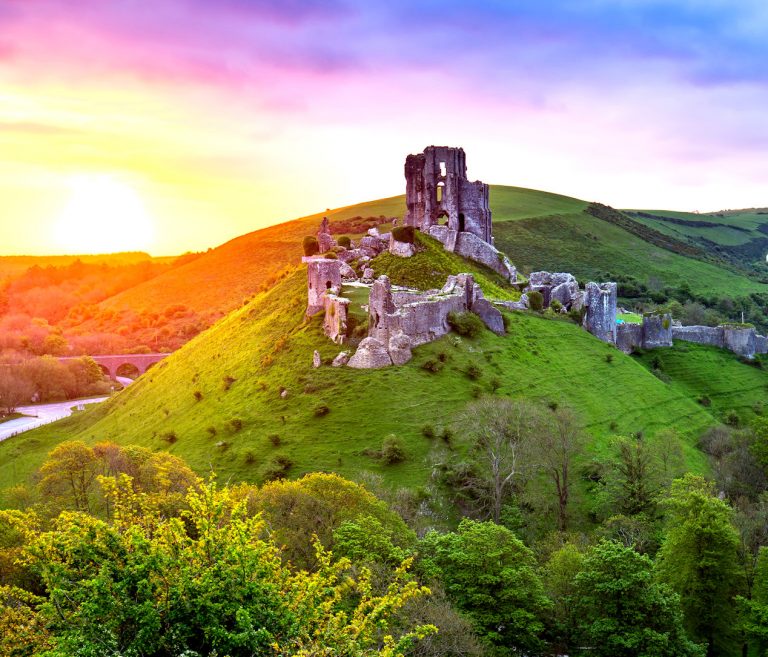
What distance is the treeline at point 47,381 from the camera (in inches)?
4085

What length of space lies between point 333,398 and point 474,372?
10187mm

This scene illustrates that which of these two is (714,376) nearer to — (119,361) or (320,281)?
(320,281)

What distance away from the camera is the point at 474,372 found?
5338 centimetres

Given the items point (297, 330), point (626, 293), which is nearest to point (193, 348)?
point (297, 330)

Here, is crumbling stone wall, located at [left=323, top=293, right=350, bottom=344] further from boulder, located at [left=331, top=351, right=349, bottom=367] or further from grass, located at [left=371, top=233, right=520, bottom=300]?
grass, located at [left=371, top=233, right=520, bottom=300]

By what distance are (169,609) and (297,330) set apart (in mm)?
44927

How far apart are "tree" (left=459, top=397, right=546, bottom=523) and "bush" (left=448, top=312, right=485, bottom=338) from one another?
32.2 ft

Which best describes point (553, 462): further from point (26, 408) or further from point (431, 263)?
point (26, 408)

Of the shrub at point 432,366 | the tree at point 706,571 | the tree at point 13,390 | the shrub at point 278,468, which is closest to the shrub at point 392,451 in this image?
the shrub at point 278,468

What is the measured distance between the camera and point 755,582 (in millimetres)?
30719

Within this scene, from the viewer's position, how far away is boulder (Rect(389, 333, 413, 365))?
52.9m

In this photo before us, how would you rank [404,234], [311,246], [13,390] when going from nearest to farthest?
[404,234]
[311,246]
[13,390]

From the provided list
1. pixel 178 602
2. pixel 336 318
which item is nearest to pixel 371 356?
pixel 336 318

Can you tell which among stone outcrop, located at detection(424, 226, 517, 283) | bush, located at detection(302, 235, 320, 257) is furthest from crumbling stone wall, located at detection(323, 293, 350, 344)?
bush, located at detection(302, 235, 320, 257)
